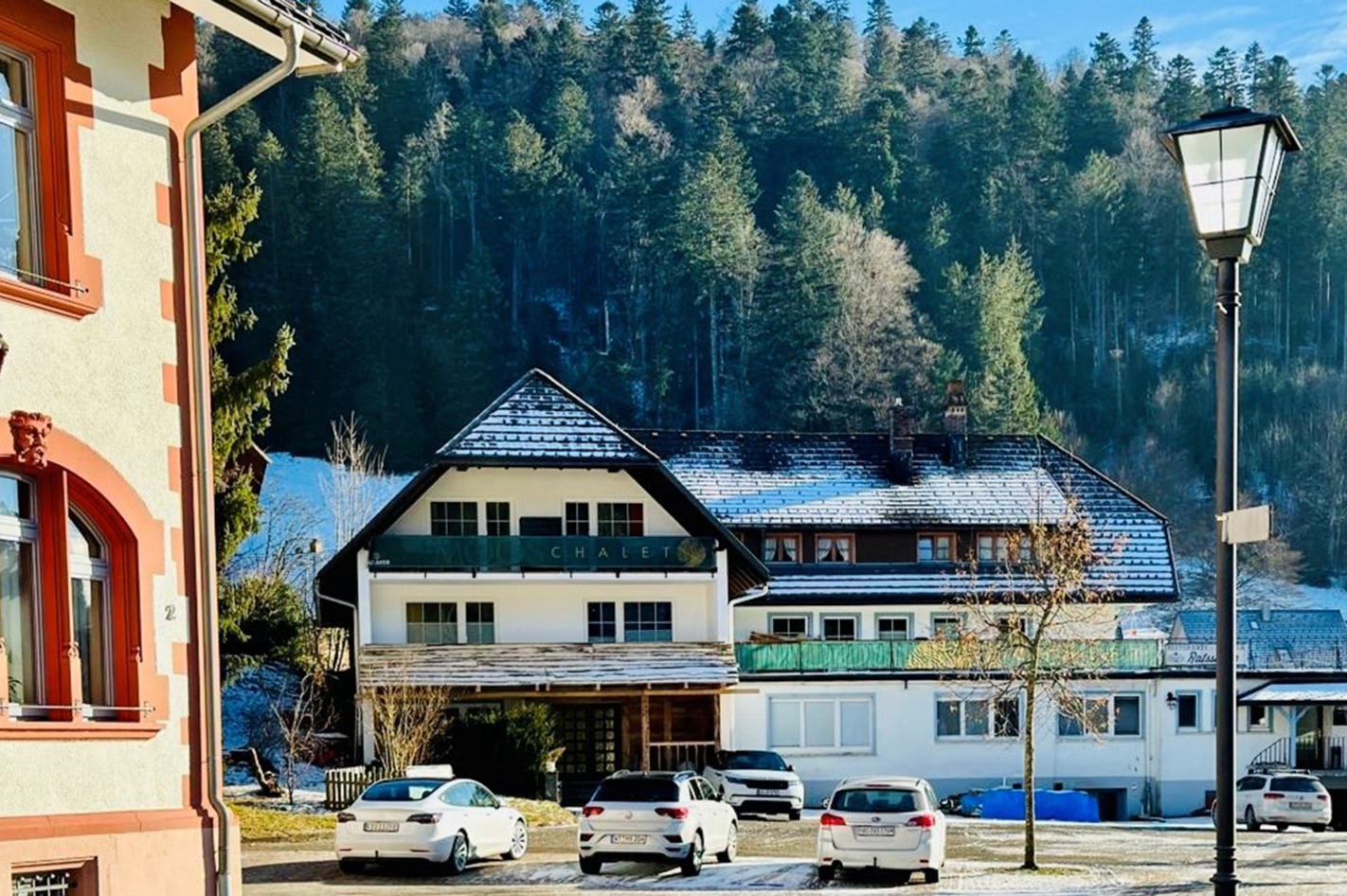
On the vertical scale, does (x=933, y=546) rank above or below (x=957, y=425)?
below

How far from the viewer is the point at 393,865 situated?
2558 cm

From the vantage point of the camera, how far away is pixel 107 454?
35.7ft

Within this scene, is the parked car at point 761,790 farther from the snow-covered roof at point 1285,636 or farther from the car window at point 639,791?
the snow-covered roof at point 1285,636

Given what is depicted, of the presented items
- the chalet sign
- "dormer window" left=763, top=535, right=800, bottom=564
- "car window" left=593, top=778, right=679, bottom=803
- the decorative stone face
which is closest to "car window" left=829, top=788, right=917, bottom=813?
"car window" left=593, top=778, right=679, bottom=803

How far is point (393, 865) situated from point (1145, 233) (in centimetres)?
10059

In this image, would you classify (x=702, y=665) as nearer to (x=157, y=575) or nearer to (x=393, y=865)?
(x=393, y=865)

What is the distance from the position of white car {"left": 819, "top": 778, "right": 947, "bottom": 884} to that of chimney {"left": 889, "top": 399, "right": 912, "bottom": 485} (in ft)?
97.1

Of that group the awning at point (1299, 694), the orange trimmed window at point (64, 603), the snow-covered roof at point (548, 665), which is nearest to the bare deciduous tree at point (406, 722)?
the snow-covered roof at point (548, 665)

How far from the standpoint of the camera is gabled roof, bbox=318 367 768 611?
44.2 m

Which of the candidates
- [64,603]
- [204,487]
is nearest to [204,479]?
[204,487]

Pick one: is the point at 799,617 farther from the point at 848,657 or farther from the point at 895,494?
the point at 895,494

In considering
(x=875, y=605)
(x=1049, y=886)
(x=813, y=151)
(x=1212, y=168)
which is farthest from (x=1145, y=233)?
(x=1212, y=168)

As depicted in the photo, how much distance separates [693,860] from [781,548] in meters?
26.8

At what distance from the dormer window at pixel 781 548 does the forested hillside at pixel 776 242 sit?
39.7 metres
